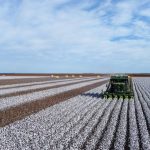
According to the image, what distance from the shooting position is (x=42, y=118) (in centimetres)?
1522

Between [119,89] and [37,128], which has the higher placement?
[119,89]

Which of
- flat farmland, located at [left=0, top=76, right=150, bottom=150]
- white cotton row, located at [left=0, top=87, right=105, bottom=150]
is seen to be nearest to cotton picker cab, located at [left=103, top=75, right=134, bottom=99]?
flat farmland, located at [left=0, top=76, right=150, bottom=150]

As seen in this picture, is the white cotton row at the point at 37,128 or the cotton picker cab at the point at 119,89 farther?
the cotton picker cab at the point at 119,89

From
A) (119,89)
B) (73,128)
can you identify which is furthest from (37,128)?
(119,89)

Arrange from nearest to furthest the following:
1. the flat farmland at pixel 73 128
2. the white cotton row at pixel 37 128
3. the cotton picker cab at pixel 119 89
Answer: the flat farmland at pixel 73 128 → the white cotton row at pixel 37 128 → the cotton picker cab at pixel 119 89

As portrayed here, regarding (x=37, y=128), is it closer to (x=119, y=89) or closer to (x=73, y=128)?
(x=73, y=128)

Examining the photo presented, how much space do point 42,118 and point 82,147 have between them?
17.7ft

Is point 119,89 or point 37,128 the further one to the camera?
point 119,89

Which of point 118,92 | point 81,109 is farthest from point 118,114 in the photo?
point 118,92

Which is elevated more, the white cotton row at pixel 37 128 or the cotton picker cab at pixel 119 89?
the cotton picker cab at pixel 119 89

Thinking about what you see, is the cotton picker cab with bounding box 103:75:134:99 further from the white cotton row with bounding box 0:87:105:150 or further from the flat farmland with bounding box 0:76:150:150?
the white cotton row with bounding box 0:87:105:150

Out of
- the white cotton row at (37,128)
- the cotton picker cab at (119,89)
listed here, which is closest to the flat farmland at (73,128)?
the white cotton row at (37,128)

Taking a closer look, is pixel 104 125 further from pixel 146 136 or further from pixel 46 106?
pixel 46 106

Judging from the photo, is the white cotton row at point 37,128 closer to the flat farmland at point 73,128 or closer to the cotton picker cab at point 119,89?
the flat farmland at point 73,128
